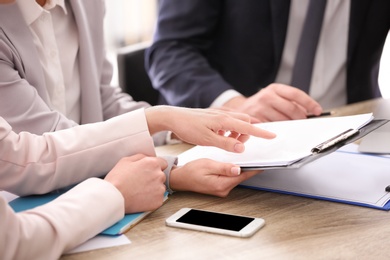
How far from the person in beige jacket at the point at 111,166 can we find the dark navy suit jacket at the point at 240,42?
74 cm

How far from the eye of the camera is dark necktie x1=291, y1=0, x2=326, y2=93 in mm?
1985

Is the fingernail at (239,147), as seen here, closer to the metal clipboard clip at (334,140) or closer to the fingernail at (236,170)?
the fingernail at (236,170)

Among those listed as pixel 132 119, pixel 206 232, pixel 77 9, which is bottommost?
pixel 206 232

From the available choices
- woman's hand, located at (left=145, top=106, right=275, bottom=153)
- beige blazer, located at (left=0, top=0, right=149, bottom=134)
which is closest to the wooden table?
woman's hand, located at (left=145, top=106, right=275, bottom=153)

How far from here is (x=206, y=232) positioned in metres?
1.03

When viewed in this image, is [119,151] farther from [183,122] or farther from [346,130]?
[346,130]

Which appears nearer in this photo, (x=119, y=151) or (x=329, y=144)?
(x=329, y=144)

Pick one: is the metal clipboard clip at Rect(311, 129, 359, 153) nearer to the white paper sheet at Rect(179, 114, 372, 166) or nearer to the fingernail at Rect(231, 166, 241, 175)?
the white paper sheet at Rect(179, 114, 372, 166)

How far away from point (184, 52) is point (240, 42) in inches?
8.2

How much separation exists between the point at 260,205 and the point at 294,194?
76 mm

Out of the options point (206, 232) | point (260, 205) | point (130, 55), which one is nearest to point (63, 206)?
point (206, 232)

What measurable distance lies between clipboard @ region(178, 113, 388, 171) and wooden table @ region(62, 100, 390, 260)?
8 centimetres

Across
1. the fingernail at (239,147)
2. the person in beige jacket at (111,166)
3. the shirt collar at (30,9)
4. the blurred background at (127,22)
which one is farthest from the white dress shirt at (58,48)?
the blurred background at (127,22)

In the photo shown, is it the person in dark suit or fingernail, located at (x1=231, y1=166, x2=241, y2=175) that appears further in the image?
the person in dark suit
